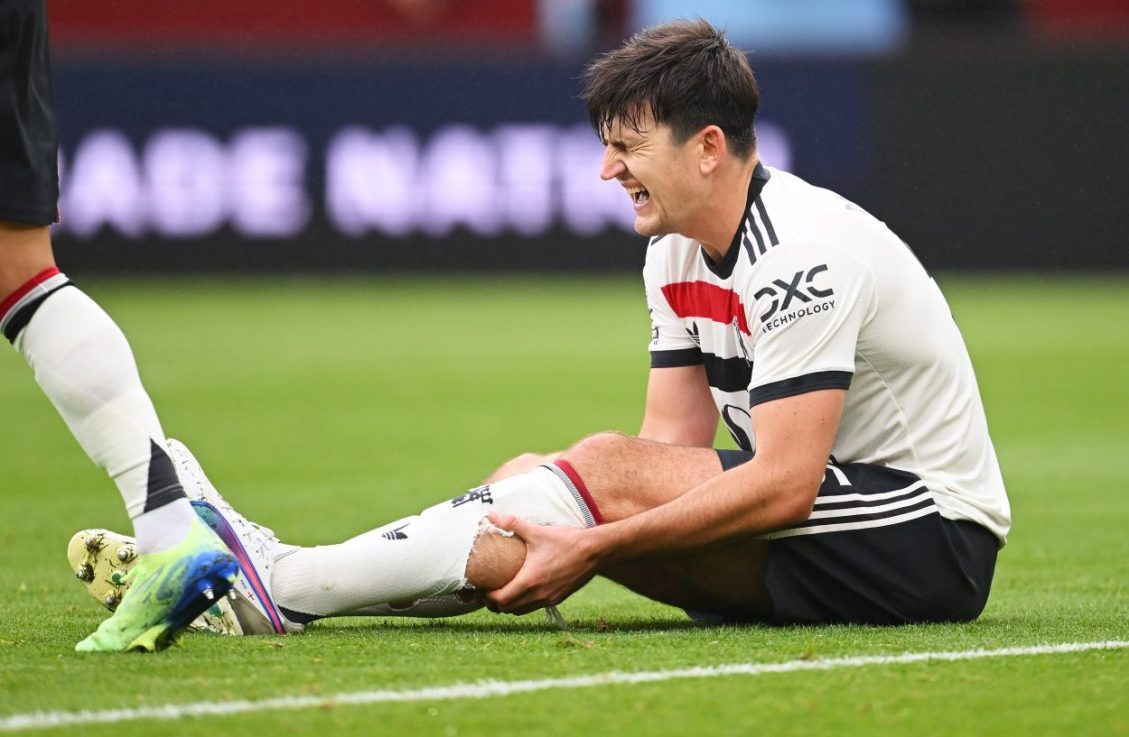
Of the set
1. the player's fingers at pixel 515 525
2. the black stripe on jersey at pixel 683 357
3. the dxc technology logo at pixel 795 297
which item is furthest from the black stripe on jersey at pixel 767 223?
the player's fingers at pixel 515 525

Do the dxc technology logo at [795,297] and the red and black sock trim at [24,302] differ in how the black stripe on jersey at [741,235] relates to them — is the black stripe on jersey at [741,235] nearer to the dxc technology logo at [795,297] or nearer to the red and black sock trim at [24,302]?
the dxc technology logo at [795,297]

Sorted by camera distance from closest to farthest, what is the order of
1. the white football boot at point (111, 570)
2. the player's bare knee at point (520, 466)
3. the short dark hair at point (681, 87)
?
the white football boot at point (111, 570), the short dark hair at point (681, 87), the player's bare knee at point (520, 466)

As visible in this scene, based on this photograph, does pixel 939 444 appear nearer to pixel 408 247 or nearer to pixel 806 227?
pixel 806 227

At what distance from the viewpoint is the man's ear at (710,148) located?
3996 mm

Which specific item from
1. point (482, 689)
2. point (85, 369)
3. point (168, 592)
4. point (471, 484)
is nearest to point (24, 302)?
point (85, 369)

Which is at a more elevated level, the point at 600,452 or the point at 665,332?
the point at 665,332

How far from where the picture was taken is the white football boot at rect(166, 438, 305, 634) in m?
3.85

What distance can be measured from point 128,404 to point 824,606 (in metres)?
1.60

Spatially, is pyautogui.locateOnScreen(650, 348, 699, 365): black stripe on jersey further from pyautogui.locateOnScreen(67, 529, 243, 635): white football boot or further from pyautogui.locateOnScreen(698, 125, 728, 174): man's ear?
pyautogui.locateOnScreen(67, 529, 243, 635): white football boot

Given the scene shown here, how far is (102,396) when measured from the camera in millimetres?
3531

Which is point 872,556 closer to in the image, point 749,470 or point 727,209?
point 749,470

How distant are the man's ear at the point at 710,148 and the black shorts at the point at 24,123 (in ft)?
4.63

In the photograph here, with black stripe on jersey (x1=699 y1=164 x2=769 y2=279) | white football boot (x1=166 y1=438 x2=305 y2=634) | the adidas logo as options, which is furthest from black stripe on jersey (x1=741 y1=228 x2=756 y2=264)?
white football boot (x1=166 y1=438 x2=305 y2=634)

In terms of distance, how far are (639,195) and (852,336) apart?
0.62 m
